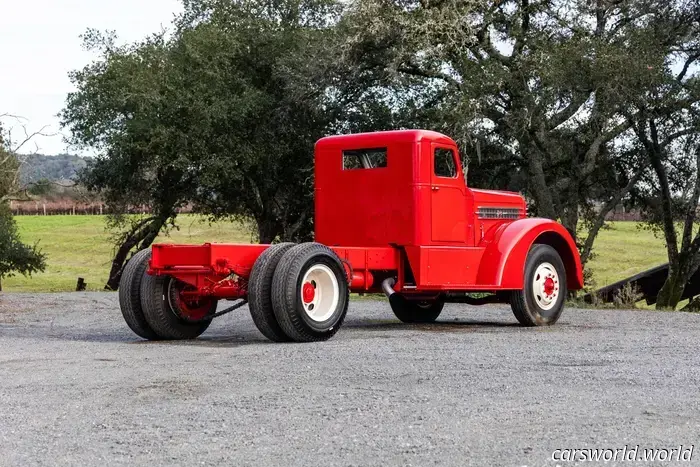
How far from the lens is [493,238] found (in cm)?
1377

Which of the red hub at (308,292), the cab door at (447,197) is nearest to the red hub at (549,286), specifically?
the cab door at (447,197)

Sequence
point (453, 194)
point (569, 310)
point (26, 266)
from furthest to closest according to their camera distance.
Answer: point (26, 266), point (569, 310), point (453, 194)

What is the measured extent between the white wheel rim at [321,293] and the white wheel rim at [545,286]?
334cm

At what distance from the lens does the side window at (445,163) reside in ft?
43.6

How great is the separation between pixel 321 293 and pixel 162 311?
1.96 metres

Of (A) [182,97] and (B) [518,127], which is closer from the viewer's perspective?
(B) [518,127]

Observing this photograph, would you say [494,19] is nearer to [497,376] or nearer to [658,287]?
[658,287]

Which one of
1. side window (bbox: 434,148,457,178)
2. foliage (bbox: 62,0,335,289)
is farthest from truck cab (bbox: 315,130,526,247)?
foliage (bbox: 62,0,335,289)

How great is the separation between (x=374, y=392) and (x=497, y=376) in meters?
1.31

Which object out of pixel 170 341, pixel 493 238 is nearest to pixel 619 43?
pixel 493 238

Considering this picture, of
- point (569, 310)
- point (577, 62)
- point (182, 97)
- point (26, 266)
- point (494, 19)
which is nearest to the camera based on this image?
point (569, 310)

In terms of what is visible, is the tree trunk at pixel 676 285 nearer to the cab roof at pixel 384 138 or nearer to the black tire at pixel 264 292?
the cab roof at pixel 384 138

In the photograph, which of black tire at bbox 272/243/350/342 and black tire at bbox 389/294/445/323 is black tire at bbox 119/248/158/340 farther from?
black tire at bbox 389/294/445/323

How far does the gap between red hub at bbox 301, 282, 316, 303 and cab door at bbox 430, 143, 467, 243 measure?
2113mm
